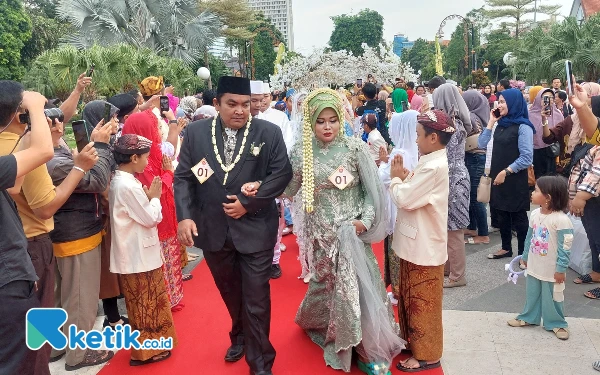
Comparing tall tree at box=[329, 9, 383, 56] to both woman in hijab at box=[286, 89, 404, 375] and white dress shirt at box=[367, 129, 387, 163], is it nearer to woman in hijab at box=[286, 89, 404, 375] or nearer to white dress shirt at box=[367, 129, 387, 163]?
white dress shirt at box=[367, 129, 387, 163]

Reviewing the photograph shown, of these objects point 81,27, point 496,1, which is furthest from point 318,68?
point 496,1

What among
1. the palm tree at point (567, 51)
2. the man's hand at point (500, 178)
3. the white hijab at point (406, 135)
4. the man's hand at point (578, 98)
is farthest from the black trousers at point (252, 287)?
the palm tree at point (567, 51)

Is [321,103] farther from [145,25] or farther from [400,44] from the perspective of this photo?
[400,44]

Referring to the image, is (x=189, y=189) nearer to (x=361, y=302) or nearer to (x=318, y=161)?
(x=318, y=161)

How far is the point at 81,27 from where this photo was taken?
65.0 feet

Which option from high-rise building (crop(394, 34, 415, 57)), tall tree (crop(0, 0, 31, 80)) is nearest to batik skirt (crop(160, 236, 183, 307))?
tall tree (crop(0, 0, 31, 80))

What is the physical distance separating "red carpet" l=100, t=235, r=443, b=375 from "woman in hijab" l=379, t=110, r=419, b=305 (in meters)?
0.87

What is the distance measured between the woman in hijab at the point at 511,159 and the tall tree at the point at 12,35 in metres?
27.3

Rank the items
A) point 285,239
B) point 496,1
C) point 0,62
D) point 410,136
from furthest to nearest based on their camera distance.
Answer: point 496,1 → point 0,62 → point 285,239 → point 410,136

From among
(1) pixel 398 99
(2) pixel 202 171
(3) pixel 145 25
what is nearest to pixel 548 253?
(2) pixel 202 171

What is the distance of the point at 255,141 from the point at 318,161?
44 centimetres

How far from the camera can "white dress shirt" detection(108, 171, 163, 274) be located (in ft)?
10.3

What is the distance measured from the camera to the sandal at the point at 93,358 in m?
3.32

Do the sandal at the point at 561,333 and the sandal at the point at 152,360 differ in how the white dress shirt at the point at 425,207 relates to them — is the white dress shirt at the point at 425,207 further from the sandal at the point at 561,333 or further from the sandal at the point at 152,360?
the sandal at the point at 152,360
